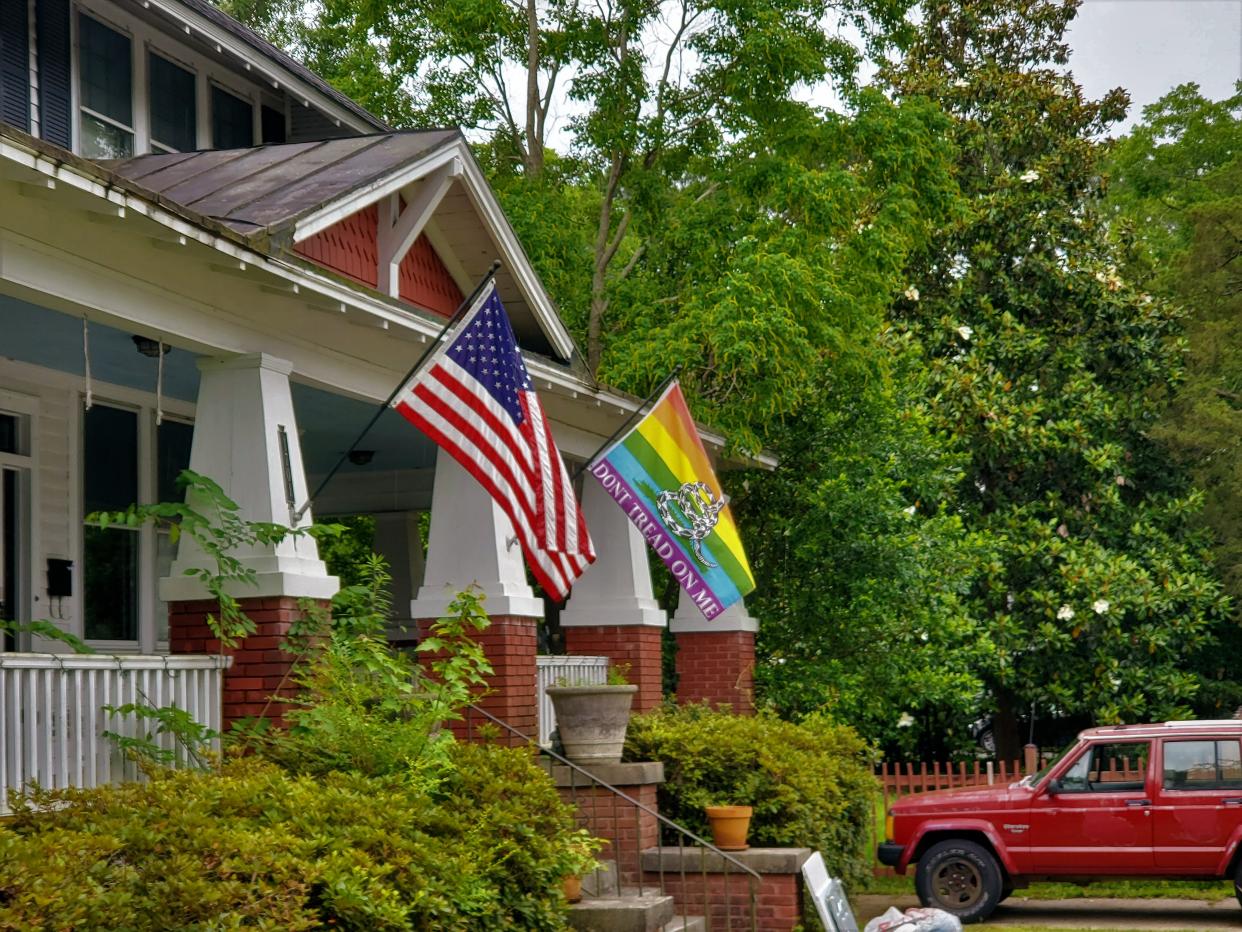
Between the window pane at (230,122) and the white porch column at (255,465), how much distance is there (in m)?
5.63

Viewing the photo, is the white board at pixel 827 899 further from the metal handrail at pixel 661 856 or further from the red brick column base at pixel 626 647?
the red brick column base at pixel 626 647

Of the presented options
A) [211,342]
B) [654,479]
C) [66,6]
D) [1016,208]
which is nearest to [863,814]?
[654,479]

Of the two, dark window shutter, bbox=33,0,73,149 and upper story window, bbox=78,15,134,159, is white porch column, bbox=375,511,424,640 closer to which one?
upper story window, bbox=78,15,134,159

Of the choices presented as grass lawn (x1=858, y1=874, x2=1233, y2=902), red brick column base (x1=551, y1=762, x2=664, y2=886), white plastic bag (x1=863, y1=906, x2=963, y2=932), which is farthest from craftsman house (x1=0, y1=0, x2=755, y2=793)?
white plastic bag (x1=863, y1=906, x2=963, y2=932)

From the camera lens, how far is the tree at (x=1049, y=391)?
25.0 m

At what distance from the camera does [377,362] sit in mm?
12500

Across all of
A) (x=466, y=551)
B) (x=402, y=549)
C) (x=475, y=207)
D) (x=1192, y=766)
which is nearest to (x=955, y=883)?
(x=1192, y=766)

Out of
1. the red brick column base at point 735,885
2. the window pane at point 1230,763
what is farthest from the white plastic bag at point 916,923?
the window pane at point 1230,763

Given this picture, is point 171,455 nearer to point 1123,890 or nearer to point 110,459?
point 110,459

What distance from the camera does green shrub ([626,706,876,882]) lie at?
528 inches

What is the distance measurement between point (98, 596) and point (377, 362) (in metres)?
3.44

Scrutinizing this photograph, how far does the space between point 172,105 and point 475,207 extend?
3260 millimetres

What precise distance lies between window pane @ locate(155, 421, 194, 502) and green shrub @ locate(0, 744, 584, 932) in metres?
6.13

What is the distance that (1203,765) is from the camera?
15.5 m
